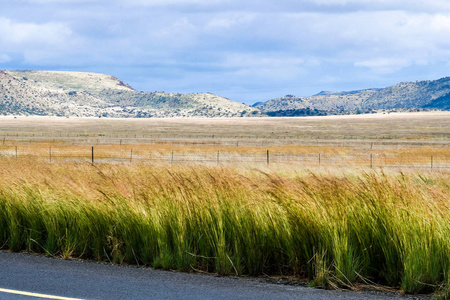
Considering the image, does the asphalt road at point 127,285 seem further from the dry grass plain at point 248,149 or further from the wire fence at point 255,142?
the wire fence at point 255,142

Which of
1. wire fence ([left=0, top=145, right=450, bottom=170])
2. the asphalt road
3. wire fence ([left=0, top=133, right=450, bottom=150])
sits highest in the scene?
wire fence ([left=0, top=133, right=450, bottom=150])

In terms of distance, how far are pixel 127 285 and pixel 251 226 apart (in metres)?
2.20

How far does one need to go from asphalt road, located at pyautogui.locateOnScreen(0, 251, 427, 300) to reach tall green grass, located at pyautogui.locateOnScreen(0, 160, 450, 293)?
0.44 m

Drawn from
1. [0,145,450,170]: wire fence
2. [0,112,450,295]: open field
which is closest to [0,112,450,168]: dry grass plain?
[0,145,450,170]: wire fence

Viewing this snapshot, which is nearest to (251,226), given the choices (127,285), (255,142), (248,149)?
(127,285)

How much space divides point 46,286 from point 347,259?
421cm

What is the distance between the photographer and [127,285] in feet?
25.5

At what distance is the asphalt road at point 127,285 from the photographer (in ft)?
23.7

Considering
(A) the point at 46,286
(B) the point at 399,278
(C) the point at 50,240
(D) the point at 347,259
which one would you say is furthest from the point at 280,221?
(C) the point at 50,240

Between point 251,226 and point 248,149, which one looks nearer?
point 251,226

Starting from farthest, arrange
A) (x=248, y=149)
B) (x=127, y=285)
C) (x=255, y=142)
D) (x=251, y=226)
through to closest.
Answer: (x=255, y=142) < (x=248, y=149) < (x=251, y=226) < (x=127, y=285)

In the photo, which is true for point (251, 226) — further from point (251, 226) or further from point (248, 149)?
point (248, 149)

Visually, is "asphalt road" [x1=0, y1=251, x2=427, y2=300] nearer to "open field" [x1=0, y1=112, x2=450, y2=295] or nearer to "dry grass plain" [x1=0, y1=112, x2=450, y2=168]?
"open field" [x1=0, y1=112, x2=450, y2=295]

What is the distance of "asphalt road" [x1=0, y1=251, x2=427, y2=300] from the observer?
7230 millimetres
